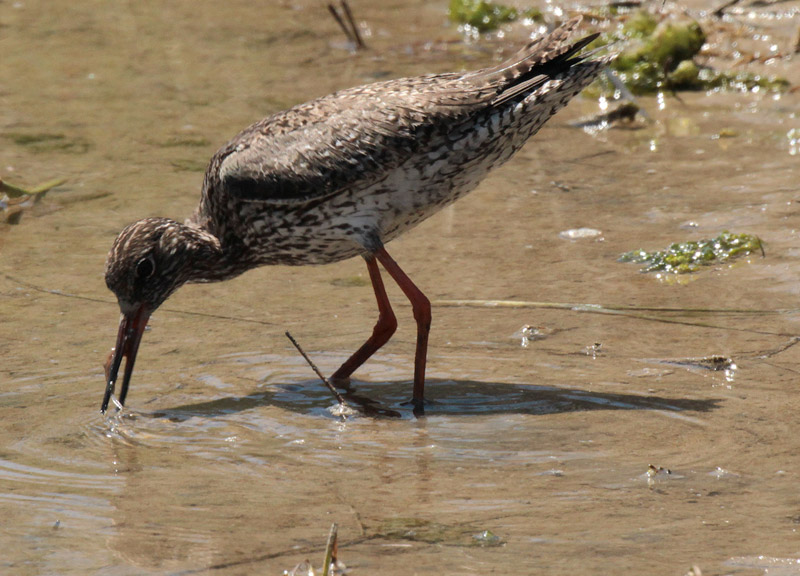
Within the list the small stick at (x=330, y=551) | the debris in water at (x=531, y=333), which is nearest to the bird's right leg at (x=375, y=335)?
the debris in water at (x=531, y=333)

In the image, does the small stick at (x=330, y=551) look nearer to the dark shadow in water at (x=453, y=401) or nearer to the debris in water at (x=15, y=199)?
the dark shadow in water at (x=453, y=401)

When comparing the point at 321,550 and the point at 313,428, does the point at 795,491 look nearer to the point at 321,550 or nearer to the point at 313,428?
the point at 321,550

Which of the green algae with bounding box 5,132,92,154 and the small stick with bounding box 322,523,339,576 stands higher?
the small stick with bounding box 322,523,339,576

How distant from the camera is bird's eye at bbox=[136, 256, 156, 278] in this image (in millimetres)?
5948

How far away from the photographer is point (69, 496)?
14.9ft

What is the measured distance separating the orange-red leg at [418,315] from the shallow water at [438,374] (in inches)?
5.4

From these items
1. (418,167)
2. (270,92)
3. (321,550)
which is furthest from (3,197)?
(321,550)

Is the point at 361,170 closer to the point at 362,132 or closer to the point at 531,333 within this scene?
the point at 362,132

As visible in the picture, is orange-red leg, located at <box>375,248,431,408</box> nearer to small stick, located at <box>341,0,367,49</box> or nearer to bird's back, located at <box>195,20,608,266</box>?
bird's back, located at <box>195,20,608,266</box>

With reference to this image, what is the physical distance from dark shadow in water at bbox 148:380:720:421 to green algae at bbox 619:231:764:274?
5.68ft

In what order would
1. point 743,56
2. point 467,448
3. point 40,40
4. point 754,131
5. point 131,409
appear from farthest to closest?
point 40,40, point 743,56, point 754,131, point 131,409, point 467,448

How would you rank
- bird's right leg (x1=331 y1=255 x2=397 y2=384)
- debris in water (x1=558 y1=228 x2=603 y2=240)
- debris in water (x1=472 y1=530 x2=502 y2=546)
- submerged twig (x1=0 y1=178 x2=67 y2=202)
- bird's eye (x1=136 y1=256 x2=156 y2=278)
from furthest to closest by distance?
1. submerged twig (x1=0 y1=178 x2=67 y2=202)
2. debris in water (x1=558 y1=228 x2=603 y2=240)
3. bird's right leg (x1=331 y1=255 x2=397 y2=384)
4. bird's eye (x1=136 y1=256 x2=156 y2=278)
5. debris in water (x1=472 y1=530 x2=502 y2=546)

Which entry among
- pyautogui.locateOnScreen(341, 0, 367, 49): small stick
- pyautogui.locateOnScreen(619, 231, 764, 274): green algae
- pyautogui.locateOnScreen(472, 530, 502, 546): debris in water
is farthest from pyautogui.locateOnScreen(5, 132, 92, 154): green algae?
pyautogui.locateOnScreen(472, 530, 502, 546): debris in water

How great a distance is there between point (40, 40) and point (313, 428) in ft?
28.2
